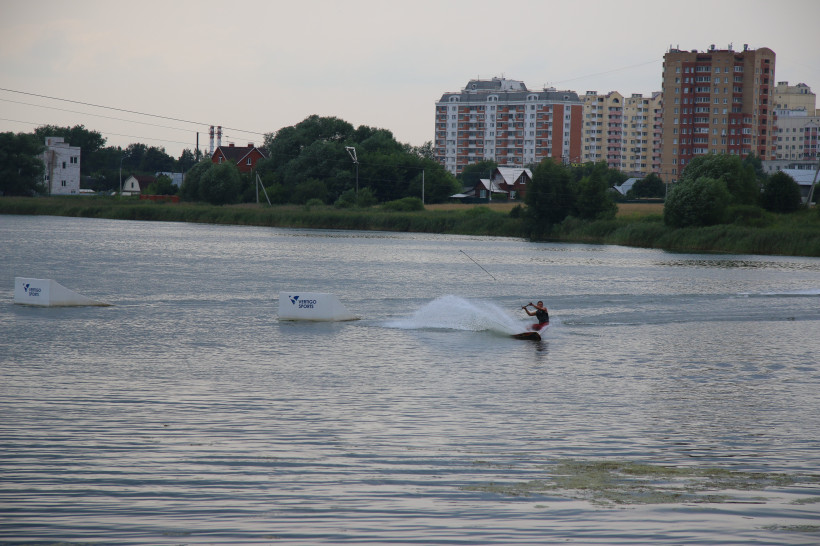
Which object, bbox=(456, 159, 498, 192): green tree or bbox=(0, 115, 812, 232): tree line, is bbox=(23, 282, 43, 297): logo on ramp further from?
bbox=(456, 159, 498, 192): green tree

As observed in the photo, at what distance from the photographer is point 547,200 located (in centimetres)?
9712

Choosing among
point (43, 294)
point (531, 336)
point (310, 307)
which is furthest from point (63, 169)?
point (531, 336)

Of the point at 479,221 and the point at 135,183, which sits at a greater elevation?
the point at 135,183

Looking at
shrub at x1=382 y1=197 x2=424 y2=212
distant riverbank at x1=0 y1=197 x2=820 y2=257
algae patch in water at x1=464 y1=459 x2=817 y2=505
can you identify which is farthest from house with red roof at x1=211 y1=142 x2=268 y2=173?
algae patch in water at x1=464 y1=459 x2=817 y2=505

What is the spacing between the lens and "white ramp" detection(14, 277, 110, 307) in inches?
1170

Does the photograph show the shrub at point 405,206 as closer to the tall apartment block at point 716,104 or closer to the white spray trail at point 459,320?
the white spray trail at point 459,320

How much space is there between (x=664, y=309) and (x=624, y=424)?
21.6 m

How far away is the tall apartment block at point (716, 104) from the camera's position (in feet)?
601

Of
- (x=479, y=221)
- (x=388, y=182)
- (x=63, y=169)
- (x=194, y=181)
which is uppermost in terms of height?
(x=63, y=169)

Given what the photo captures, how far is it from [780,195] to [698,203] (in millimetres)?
11253

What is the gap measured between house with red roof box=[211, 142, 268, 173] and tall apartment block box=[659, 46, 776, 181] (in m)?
85.7

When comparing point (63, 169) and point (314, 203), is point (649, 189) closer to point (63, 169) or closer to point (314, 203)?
point (314, 203)

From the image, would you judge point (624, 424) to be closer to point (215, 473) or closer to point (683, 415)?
point (683, 415)

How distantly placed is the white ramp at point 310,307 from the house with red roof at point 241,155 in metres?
131
